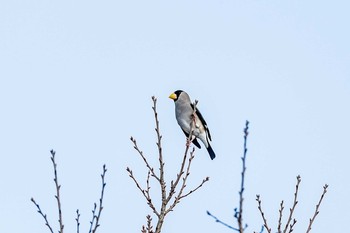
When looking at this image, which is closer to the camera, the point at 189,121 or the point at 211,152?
the point at 189,121

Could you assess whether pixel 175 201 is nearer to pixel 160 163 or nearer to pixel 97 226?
pixel 160 163

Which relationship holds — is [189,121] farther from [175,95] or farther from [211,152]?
[175,95]

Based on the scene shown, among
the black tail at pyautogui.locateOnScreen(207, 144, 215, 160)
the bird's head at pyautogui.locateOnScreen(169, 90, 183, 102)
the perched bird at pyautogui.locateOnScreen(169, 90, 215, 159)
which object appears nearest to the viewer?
the perched bird at pyautogui.locateOnScreen(169, 90, 215, 159)

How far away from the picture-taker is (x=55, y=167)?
14.2ft

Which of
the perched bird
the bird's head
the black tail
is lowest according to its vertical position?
the black tail

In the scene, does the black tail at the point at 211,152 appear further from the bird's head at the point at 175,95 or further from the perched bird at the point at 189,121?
the bird's head at the point at 175,95

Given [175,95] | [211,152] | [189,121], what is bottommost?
[211,152]

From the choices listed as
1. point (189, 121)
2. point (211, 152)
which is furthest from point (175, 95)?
point (211, 152)

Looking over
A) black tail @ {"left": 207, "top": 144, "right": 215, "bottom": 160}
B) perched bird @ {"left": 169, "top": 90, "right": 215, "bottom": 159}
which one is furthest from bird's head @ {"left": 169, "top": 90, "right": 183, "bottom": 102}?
black tail @ {"left": 207, "top": 144, "right": 215, "bottom": 160}

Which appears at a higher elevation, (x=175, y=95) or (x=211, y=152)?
(x=175, y=95)

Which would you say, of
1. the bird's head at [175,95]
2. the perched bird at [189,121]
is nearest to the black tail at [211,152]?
the perched bird at [189,121]

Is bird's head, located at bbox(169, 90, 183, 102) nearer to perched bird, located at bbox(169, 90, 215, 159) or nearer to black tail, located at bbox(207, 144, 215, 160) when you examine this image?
perched bird, located at bbox(169, 90, 215, 159)

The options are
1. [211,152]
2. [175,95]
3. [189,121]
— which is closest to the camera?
[189,121]

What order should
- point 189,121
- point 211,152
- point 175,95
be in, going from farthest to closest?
point 175,95 < point 211,152 < point 189,121
